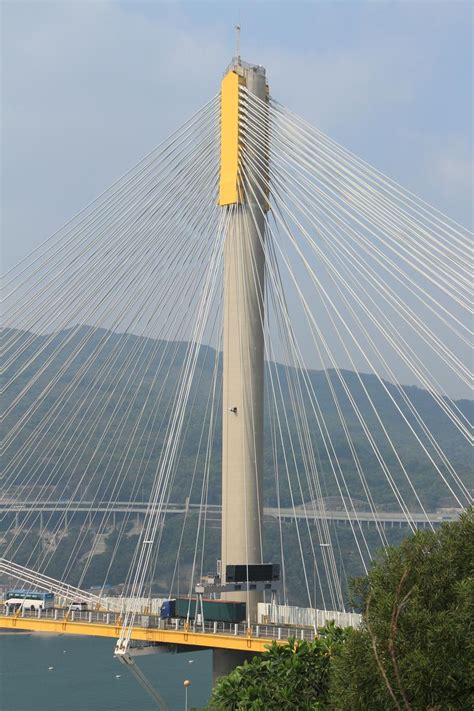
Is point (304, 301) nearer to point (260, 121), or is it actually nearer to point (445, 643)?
point (260, 121)

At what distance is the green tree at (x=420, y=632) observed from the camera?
11.8m

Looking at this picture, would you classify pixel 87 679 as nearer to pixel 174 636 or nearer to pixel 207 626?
pixel 207 626

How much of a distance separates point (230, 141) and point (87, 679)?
3702 centimetres

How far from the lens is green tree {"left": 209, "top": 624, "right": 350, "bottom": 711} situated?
49.6ft

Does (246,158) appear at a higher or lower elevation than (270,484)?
lower

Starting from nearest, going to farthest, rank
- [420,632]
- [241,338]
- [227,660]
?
[420,632] → [227,660] → [241,338]

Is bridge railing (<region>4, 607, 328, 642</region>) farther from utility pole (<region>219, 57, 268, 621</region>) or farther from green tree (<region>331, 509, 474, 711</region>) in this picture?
green tree (<region>331, 509, 474, 711</region>)

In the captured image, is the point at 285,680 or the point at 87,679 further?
the point at 87,679

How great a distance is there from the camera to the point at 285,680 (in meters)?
15.3

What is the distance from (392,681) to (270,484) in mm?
119184

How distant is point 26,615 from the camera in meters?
30.1

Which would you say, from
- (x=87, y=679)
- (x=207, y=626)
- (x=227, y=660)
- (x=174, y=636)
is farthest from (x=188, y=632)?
(x=87, y=679)

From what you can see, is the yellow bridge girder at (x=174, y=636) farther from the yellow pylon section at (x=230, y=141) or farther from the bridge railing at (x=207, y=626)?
the yellow pylon section at (x=230, y=141)

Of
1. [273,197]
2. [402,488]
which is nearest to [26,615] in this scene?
[273,197]
